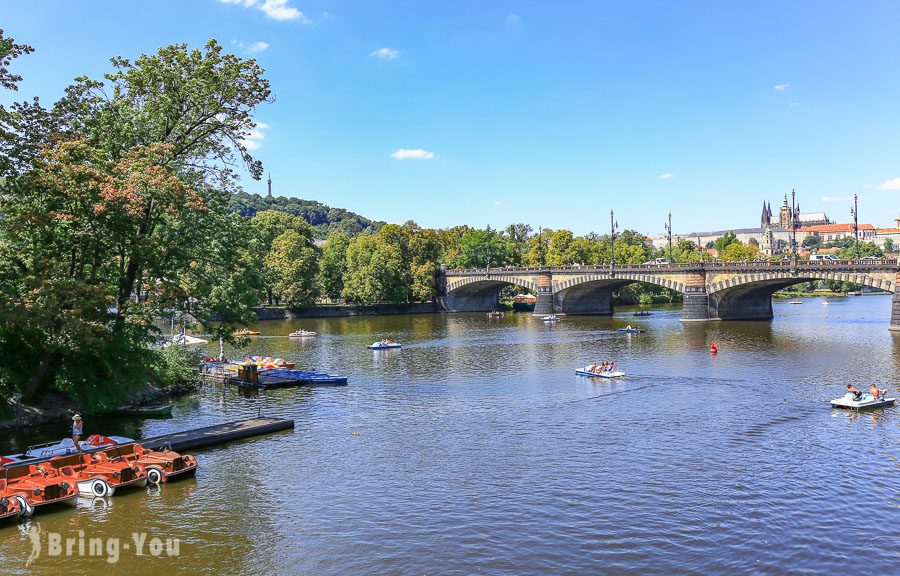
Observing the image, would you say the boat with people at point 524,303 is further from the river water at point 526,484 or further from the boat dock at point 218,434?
the boat dock at point 218,434

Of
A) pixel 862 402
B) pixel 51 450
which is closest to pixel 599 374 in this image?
pixel 862 402

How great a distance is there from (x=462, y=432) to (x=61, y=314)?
58.4ft

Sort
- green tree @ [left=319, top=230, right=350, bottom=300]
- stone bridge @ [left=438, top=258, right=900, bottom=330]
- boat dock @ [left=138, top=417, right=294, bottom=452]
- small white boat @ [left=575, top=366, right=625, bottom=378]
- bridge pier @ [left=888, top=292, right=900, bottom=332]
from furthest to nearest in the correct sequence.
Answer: green tree @ [left=319, top=230, right=350, bottom=300], stone bridge @ [left=438, top=258, right=900, bottom=330], bridge pier @ [left=888, top=292, right=900, bottom=332], small white boat @ [left=575, top=366, right=625, bottom=378], boat dock @ [left=138, top=417, right=294, bottom=452]

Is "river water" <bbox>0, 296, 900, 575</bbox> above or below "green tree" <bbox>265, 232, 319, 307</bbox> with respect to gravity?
below

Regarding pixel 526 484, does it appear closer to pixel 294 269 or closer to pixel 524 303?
pixel 294 269

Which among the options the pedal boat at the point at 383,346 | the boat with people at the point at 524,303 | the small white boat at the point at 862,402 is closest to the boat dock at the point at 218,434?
the small white boat at the point at 862,402

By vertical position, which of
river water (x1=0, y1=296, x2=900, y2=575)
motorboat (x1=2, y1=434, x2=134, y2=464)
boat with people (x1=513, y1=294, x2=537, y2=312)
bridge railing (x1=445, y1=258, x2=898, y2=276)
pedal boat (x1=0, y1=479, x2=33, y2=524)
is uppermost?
bridge railing (x1=445, y1=258, x2=898, y2=276)

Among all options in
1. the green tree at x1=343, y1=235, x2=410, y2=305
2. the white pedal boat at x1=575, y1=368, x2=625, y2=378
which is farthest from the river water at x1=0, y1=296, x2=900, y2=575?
the green tree at x1=343, y1=235, x2=410, y2=305

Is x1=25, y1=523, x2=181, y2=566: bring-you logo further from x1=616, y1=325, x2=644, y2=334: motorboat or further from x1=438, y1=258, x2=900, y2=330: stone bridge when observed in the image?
x1=438, y1=258, x2=900, y2=330: stone bridge

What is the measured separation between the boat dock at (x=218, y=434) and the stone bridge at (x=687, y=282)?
6707cm

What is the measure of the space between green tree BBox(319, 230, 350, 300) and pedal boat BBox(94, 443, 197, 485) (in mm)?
102124

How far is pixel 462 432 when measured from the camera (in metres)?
33.0

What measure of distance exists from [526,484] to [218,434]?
13985mm

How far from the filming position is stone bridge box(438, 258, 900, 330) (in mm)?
78125
